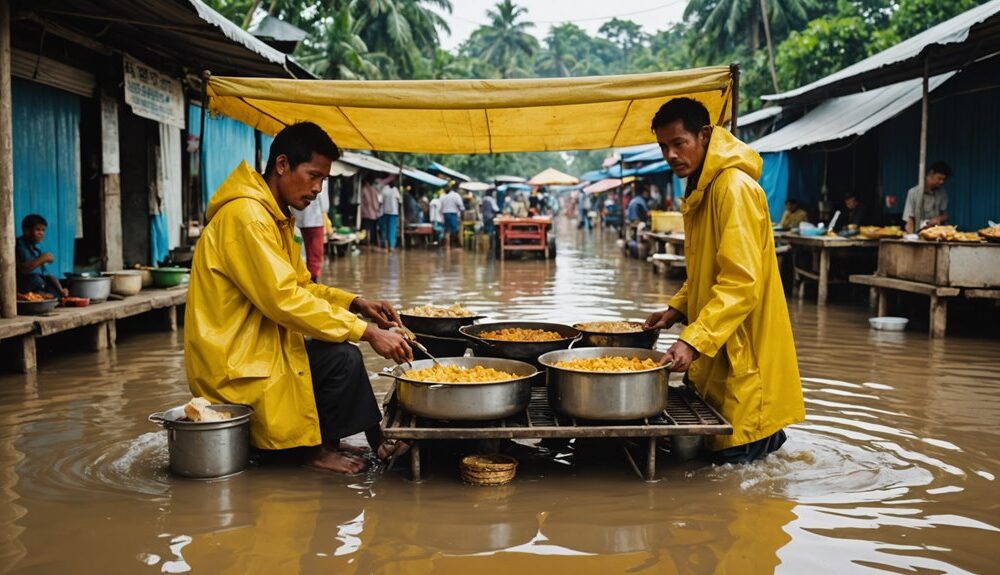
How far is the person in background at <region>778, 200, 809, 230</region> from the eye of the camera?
50.3 ft

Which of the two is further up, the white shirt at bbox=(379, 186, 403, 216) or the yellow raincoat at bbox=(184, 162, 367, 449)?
the white shirt at bbox=(379, 186, 403, 216)

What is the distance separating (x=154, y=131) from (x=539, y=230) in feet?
37.9

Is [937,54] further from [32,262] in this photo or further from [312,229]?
[32,262]

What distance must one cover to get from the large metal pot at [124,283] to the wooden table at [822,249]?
9060mm

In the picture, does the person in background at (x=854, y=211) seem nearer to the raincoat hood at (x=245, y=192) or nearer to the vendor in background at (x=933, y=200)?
the vendor in background at (x=933, y=200)

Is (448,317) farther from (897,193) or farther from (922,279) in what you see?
(897,193)

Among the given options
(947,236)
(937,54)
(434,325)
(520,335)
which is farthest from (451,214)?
(520,335)

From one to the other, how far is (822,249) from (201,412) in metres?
10.2

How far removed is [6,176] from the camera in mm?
6332

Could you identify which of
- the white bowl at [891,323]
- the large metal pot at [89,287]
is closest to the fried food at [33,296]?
the large metal pot at [89,287]

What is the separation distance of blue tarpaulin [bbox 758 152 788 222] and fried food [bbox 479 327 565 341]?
12.3 meters

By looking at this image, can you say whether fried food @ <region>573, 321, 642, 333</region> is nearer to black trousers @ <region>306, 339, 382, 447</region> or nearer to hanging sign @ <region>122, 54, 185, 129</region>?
black trousers @ <region>306, 339, 382, 447</region>

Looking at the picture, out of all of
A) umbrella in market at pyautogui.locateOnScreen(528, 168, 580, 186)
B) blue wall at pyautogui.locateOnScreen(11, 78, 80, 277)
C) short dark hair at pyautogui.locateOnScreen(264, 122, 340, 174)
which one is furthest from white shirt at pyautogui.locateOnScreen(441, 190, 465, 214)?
short dark hair at pyautogui.locateOnScreen(264, 122, 340, 174)

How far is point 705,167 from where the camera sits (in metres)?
4.16
